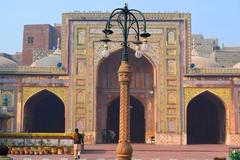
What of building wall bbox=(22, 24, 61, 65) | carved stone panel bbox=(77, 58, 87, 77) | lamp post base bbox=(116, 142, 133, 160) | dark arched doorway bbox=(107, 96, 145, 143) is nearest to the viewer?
lamp post base bbox=(116, 142, 133, 160)

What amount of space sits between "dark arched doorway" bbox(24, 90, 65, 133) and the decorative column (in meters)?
17.8

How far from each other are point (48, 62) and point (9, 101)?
5.18 metres

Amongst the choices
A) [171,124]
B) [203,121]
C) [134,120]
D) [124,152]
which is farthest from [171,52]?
[124,152]

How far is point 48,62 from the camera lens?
2989cm

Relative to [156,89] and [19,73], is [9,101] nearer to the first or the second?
[19,73]

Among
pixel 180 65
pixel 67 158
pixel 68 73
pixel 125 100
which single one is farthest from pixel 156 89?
pixel 125 100

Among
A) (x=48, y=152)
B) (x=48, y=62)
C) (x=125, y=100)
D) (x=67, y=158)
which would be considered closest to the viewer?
(x=125, y=100)

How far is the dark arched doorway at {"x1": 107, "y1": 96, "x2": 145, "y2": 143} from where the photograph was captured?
28500mm

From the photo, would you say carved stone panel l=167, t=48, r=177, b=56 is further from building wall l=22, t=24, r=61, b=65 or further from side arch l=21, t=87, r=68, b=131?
building wall l=22, t=24, r=61, b=65

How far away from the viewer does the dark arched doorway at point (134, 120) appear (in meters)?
28.5

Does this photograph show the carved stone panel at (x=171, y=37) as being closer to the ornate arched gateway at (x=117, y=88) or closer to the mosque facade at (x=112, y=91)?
the mosque facade at (x=112, y=91)

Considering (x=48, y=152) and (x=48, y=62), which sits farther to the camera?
(x=48, y=62)

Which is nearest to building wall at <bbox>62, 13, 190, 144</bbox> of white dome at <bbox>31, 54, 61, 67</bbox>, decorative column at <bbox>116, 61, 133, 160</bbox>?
white dome at <bbox>31, 54, 61, 67</bbox>

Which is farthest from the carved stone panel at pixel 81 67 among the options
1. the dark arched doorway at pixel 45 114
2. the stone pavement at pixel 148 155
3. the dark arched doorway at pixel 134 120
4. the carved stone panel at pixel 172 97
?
the stone pavement at pixel 148 155
